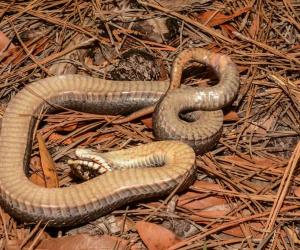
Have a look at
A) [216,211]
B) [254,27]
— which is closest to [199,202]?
[216,211]

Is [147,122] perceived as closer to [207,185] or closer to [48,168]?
[207,185]

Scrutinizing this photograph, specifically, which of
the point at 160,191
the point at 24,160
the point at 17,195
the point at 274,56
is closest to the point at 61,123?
the point at 24,160

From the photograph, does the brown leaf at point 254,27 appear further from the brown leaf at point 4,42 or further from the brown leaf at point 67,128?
the brown leaf at point 4,42

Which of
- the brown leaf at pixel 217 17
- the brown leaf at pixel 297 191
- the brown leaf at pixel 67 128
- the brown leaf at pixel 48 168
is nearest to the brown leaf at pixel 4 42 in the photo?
the brown leaf at pixel 67 128

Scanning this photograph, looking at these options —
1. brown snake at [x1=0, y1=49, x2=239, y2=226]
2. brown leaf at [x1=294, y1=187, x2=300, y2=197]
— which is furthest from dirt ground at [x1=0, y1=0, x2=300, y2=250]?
brown snake at [x1=0, y1=49, x2=239, y2=226]

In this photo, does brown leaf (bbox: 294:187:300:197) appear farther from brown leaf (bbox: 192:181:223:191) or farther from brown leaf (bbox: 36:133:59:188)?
brown leaf (bbox: 36:133:59:188)
